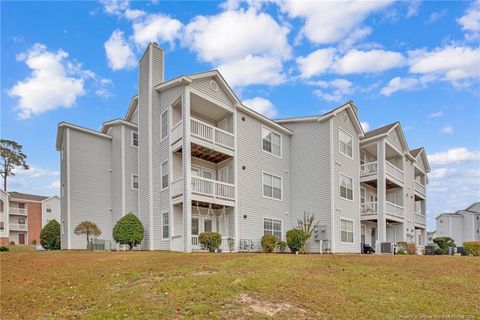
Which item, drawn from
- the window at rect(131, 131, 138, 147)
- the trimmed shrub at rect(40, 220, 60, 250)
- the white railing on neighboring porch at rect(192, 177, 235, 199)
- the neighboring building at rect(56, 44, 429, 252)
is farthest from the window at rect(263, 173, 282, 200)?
the trimmed shrub at rect(40, 220, 60, 250)

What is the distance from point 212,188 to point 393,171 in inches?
730

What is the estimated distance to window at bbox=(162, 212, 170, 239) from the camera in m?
21.9

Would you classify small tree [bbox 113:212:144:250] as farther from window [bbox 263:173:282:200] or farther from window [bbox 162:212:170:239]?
window [bbox 263:173:282:200]

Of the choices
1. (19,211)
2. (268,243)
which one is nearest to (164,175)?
(268,243)

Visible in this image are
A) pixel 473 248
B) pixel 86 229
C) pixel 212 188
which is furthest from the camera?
pixel 473 248

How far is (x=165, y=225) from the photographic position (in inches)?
875

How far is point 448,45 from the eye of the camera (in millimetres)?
21406

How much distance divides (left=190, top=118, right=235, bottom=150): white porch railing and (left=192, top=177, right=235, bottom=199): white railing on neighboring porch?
88.3 inches

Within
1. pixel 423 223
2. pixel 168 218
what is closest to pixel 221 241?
pixel 168 218

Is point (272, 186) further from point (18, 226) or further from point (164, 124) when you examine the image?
point (18, 226)

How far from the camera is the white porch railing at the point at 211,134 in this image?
2144 cm

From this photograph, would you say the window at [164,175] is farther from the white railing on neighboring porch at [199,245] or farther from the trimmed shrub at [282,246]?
the trimmed shrub at [282,246]

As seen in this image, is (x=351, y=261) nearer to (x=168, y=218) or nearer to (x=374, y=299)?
(x=374, y=299)

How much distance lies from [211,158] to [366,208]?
1439 centimetres
